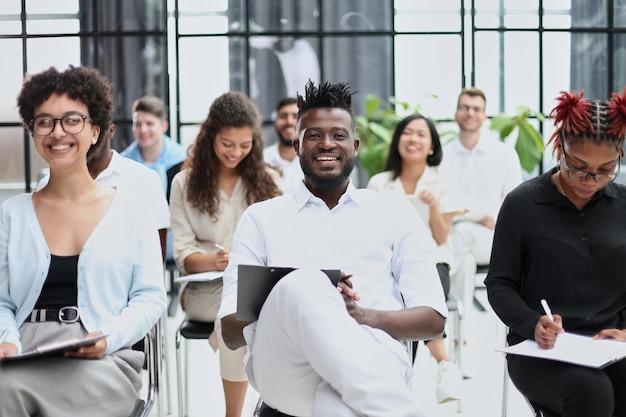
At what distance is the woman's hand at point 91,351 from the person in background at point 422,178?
8.23ft

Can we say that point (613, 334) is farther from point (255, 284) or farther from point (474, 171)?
point (474, 171)

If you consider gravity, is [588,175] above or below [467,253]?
above

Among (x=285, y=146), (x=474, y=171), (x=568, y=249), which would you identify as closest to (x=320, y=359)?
(x=568, y=249)

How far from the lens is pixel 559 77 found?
765 centimetres

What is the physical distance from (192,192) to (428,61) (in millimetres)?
3931

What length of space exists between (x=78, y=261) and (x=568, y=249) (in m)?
1.44

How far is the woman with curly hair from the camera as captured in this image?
13.3 feet

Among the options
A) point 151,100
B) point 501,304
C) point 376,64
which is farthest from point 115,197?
point 376,64

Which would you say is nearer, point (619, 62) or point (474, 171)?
point (474, 171)

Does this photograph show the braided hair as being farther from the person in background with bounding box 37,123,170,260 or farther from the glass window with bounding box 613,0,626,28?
the glass window with bounding box 613,0,626,28

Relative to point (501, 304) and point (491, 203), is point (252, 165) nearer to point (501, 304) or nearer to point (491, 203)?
point (501, 304)

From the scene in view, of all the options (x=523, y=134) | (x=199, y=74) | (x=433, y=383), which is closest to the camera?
(x=433, y=383)

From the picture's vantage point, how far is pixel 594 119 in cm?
269

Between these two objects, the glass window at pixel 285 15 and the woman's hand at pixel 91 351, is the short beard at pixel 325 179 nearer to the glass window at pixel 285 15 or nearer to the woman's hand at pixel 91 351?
the woman's hand at pixel 91 351
